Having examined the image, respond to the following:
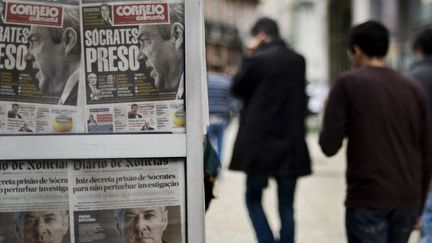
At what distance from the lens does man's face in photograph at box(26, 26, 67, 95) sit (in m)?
3.42

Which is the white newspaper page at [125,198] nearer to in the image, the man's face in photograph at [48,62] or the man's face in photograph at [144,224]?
the man's face in photograph at [144,224]

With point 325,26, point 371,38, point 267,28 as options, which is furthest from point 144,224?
point 325,26

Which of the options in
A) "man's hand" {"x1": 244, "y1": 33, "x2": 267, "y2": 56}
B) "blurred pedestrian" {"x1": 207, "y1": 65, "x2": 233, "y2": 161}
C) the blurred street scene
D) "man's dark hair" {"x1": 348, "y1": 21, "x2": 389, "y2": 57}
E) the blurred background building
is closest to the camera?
"man's dark hair" {"x1": 348, "y1": 21, "x2": 389, "y2": 57}

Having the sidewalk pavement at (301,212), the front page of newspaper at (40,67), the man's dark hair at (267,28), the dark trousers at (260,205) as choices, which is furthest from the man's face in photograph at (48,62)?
the man's dark hair at (267,28)

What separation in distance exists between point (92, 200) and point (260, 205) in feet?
6.94

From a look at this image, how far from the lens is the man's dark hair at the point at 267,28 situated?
543cm

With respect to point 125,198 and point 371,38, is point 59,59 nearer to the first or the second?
point 125,198

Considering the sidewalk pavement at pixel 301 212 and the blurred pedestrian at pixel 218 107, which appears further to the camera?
the blurred pedestrian at pixel 218 107

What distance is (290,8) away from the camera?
40.6 m

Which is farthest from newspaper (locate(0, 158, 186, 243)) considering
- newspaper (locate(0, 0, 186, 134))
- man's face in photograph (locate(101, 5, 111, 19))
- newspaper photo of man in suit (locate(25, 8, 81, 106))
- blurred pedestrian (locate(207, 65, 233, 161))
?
blurred pedestrian (locate(207, 65, 233, 161))

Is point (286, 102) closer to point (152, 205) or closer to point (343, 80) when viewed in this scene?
point (343, 80)

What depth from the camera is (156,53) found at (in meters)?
3.45

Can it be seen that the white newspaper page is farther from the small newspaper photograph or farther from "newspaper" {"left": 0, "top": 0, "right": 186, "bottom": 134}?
"newspaper" {"left": 0, "top": 0, "right": 186, "bottom": 134}

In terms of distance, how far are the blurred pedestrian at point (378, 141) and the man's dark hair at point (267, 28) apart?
1.69 metres
